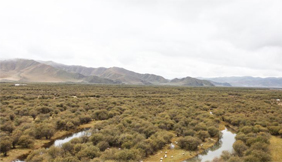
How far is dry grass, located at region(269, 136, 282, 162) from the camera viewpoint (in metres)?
16.8

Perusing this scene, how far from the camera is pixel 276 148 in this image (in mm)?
18953

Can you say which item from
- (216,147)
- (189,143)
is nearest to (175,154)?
(189,143)

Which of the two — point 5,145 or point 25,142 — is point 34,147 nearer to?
point 25,142

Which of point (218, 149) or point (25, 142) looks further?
point (218, 149)

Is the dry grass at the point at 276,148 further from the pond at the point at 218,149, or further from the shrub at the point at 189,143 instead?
the shrub at the point at 189,143

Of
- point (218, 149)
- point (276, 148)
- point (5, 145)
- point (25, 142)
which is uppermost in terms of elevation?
point (5, 145)

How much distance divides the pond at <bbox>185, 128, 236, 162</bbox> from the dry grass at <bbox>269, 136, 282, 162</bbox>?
3.97 m

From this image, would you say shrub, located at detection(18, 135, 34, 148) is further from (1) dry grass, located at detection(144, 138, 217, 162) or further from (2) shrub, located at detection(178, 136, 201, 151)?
(2) shrub, located at detection(178, 136, 201, 151)

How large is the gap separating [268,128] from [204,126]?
9.69 metres

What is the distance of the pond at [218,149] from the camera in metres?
17.5

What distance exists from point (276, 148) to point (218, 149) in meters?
6.28

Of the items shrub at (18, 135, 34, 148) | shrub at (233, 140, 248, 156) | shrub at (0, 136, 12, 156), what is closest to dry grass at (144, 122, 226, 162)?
shrub at (233, 140, 248, 156)

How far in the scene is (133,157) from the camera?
14992mm

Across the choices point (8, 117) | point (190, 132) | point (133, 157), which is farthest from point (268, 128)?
point (8, 117)
